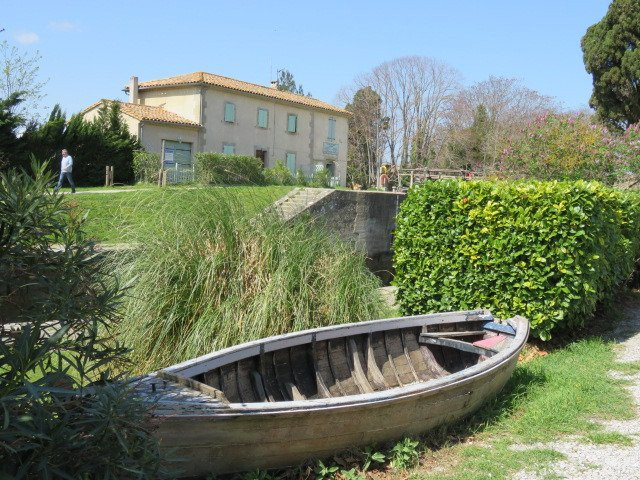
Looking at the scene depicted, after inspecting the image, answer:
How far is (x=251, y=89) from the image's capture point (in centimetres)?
4044

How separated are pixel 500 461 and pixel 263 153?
38051mm

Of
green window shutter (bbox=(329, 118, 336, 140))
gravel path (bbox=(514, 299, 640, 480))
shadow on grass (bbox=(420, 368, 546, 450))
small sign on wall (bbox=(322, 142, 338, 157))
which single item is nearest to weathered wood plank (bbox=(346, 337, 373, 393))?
shadow on grass (bbox=(420, 368, 546, 450))

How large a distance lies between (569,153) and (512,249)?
8.32 meters

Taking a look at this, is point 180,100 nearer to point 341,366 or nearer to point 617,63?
point 617,63

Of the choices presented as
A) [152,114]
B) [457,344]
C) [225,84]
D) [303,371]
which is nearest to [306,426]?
[303,371]

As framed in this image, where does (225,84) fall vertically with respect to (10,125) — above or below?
above

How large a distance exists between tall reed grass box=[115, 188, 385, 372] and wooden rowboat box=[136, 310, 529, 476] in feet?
1.97

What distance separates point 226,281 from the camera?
21.3 ft

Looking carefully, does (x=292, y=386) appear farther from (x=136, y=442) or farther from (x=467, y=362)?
(x=136, y=442)

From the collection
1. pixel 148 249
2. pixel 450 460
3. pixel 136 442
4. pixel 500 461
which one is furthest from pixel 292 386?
pixel 136 442

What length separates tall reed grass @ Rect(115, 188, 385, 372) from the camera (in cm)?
614

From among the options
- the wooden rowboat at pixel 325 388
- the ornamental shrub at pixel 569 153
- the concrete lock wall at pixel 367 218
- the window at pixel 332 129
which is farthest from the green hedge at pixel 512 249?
the window at pixel 332 129

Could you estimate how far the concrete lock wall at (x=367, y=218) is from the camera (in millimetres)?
11641

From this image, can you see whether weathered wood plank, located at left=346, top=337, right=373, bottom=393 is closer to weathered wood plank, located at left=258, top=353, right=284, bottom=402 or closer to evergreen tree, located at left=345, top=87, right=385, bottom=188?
weathered wood plank, located at left=258, top=353, right=284, bottom=402
